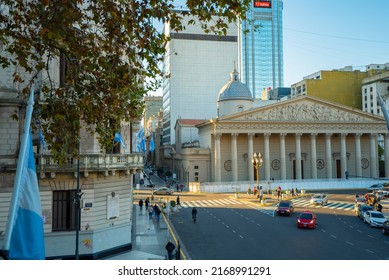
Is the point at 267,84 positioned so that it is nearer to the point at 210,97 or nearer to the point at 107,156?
the point at 210,97

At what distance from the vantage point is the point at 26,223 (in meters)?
5.95

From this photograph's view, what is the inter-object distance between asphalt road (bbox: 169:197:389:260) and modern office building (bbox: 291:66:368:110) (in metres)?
71.3

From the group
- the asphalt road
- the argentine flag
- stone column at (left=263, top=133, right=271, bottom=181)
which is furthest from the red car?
stone column at (left=263, top=133, right=271, bottom=181)

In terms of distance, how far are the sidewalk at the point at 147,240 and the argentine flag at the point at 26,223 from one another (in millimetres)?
13907

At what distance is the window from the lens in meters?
19.7

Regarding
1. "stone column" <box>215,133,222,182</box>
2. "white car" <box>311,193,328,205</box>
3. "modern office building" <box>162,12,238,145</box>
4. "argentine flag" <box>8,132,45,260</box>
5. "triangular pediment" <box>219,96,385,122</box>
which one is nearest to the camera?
"argentine flag" <box>8,132,45,260</box>

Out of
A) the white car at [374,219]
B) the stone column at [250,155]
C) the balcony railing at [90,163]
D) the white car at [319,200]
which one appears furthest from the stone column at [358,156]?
the balcony railing at [90,163]

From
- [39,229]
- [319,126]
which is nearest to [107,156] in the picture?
[39,229]

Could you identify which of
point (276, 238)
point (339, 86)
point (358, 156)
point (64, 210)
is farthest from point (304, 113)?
point (64, 210)

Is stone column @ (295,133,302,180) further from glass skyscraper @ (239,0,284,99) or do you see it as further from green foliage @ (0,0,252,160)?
glass skyscraper @ (239,0,284,99)

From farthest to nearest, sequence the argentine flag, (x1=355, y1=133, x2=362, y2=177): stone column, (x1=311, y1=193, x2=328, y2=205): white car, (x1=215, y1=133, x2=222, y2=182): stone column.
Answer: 1. (x1=355, y1=133, x2=362, y2=177): stone column
2. (x1=215, y1=133, x2=222, y2=182): stone column
3. (x1=311, y1=193, x2=328, y2=205): white car
4. the argentine flag

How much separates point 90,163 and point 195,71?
83915 millimetres

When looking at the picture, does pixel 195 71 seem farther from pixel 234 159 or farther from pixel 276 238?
pixel 276 238

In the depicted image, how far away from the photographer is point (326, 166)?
214 ft
